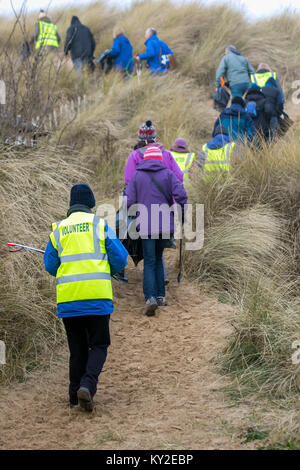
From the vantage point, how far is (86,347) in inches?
199

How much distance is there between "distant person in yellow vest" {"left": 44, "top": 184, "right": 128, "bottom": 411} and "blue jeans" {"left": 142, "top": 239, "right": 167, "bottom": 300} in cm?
180

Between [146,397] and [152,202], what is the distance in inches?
84.1

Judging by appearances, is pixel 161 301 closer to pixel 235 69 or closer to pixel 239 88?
pixel 239 88

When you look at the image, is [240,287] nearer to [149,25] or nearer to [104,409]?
[104,409]

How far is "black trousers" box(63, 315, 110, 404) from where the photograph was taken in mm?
4852

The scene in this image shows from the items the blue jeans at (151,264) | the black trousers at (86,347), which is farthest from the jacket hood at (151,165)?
the black trousers at (86,347)

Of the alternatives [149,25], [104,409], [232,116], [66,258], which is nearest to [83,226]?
[66,258]

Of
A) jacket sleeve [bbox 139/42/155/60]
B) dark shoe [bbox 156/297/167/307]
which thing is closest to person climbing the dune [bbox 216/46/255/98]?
jacket sleeve [bbox 139/42/155/60]

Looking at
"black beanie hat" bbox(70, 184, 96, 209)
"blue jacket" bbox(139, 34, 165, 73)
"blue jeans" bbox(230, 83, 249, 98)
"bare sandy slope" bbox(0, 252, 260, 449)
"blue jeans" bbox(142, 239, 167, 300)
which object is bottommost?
"bare sandy slope" bbox(0, 252, 260, 449)

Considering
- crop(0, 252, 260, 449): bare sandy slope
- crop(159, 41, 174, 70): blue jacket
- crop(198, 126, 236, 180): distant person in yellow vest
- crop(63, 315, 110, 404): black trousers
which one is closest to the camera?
crop(0, 252, 260, 449): bare sandy slope

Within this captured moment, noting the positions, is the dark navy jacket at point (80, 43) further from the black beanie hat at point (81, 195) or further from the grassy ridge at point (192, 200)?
the black beanie hat at point (81, 195)

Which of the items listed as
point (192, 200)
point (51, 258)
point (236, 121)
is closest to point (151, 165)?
point (192, 200)

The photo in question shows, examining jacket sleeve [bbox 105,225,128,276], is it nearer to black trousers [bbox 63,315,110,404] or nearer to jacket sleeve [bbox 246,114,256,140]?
black trousers [bbox 63,315,110,404]

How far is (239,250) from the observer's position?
7605 millimetres
